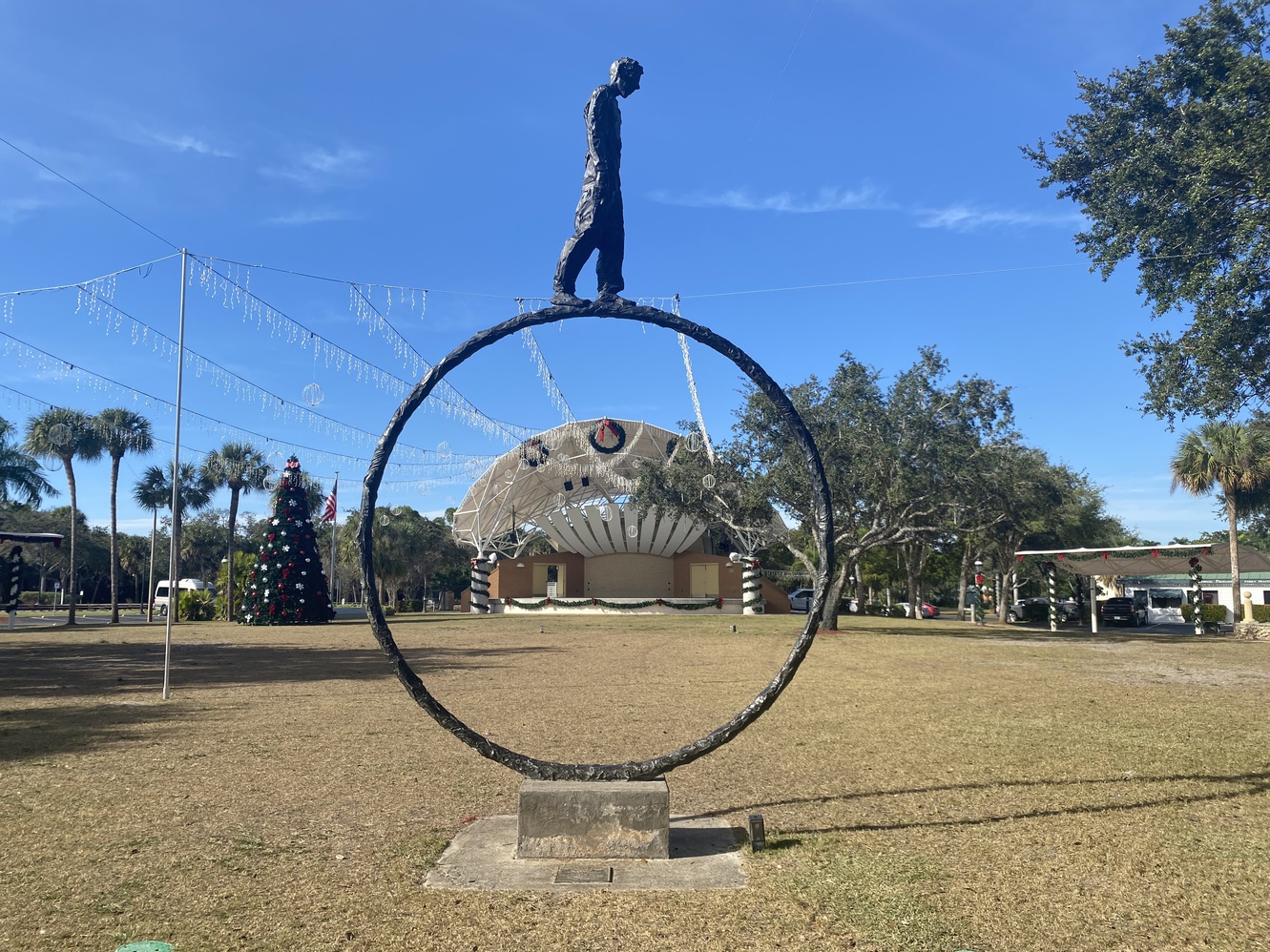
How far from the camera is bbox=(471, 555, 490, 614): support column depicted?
53656 millimetres

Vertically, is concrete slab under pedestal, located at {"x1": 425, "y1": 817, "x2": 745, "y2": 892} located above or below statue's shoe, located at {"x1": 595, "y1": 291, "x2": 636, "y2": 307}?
below

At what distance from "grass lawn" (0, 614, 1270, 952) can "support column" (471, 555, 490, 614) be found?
126ft

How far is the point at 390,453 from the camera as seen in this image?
20.1 feet

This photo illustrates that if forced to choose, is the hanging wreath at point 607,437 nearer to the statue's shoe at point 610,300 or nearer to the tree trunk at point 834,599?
the tree trunk at point 834,599

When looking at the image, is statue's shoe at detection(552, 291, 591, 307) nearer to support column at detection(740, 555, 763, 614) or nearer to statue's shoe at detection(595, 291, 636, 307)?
statue's shoe at detection(595, 291, 636, 307)

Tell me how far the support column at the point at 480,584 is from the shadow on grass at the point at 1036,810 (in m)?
47.8

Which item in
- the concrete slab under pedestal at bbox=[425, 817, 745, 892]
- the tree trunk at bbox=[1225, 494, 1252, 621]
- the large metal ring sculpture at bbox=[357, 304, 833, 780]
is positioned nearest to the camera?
the concrete slab under pedestal at bbox=[425, 817, 745, 892]

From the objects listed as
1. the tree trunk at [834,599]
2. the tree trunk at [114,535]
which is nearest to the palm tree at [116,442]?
the tree trunk at [114,535]

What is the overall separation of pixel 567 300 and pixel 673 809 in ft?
12.7

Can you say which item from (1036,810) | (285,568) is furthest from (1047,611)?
(1036,810)

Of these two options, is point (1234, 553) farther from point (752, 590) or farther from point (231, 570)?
point (231, 570)

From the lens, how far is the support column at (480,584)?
5366 cm

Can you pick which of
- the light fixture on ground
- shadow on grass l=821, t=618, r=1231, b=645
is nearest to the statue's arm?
the light fixture on ground

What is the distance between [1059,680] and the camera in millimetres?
15359
